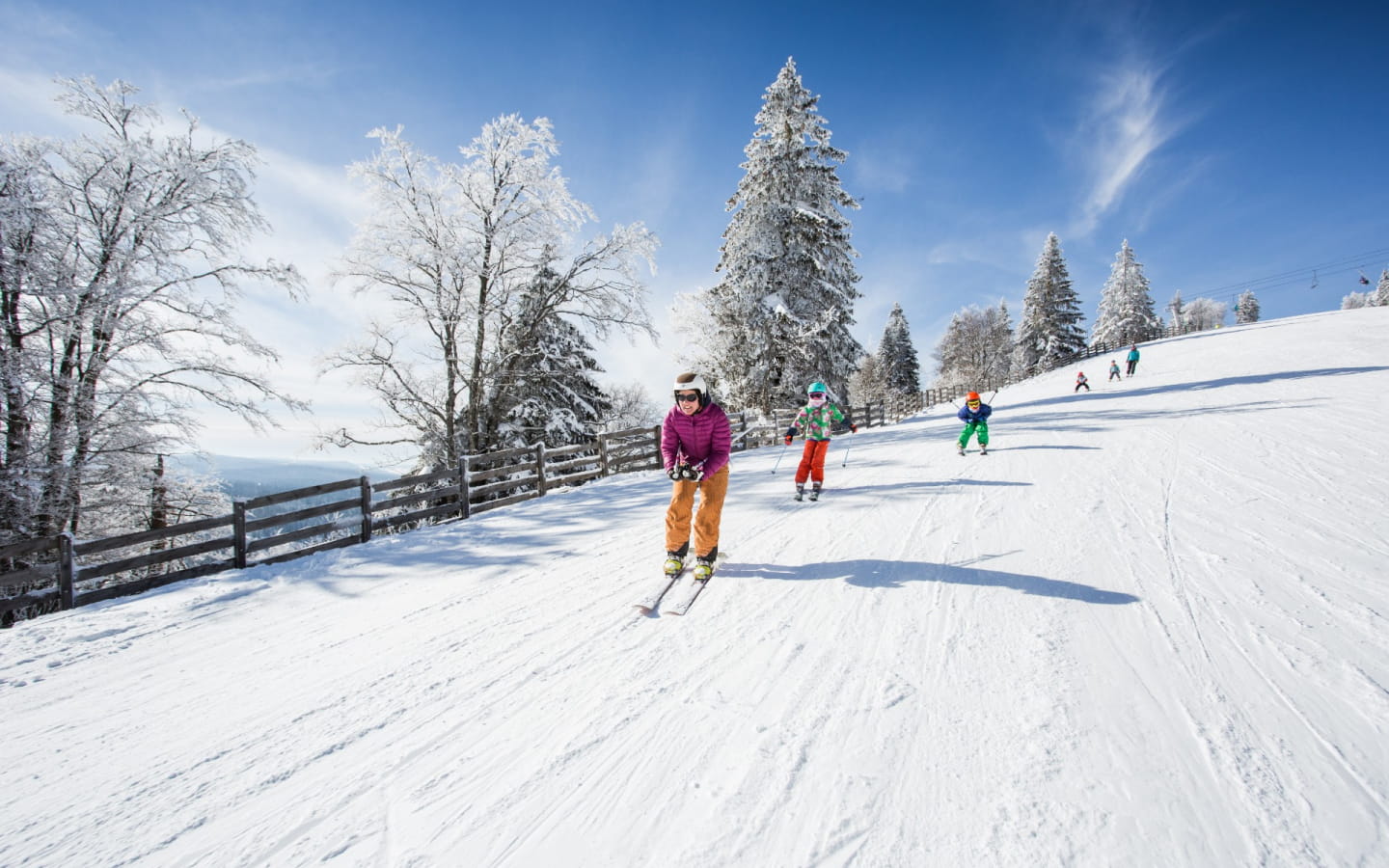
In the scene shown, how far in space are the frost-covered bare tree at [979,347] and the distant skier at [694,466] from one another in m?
52.4

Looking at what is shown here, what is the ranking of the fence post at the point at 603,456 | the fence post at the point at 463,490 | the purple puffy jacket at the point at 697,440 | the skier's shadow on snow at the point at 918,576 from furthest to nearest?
the fence post at the point at 603,456, the fence post at the point at 463,490, the purple puffy jacket at the point at 697,440, the skier's shadow on snow at the point at 918,576

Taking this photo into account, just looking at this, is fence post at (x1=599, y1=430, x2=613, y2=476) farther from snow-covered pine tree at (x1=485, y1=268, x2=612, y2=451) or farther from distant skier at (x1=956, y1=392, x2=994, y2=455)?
distant skier at (x1=956, y1=392, x2=994, y2=455)

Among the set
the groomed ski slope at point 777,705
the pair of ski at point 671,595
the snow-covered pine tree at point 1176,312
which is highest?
the snow-covered pine tree at point 1176,312

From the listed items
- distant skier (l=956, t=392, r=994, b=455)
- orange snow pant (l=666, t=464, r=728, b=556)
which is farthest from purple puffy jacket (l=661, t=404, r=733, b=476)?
distant skier (l=956, t=392, r=994, b=455)

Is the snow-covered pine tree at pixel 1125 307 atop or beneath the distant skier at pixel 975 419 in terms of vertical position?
atop

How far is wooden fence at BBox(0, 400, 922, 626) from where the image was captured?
5.43 m

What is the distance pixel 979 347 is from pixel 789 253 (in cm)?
4055

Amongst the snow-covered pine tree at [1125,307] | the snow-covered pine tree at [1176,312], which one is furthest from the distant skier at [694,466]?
the snow-covered pine tree at [1176,312]

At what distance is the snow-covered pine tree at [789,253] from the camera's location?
1848 cm

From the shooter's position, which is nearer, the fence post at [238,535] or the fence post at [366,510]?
the fence post at [238,535]

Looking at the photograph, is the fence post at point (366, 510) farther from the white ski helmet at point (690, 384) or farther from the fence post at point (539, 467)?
the white ski helmet at point (690, 384)

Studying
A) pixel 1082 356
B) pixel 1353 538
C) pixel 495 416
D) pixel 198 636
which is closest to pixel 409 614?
pixel 198 636

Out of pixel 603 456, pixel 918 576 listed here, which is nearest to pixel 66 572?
pixel 603 456

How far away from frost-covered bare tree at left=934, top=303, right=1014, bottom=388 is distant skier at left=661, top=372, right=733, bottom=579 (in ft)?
172
